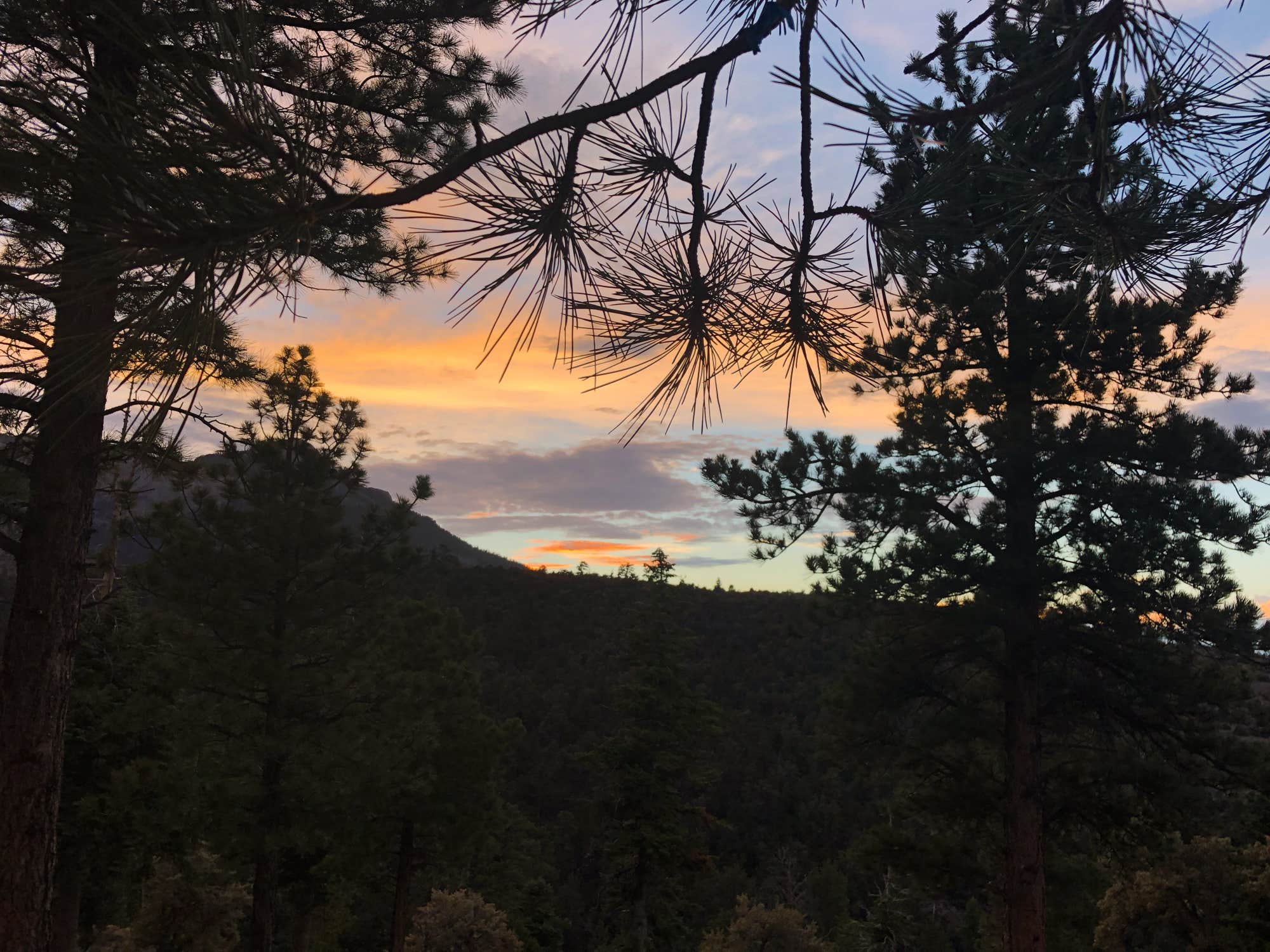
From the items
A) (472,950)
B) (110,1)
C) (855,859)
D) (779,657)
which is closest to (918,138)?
(110,1)

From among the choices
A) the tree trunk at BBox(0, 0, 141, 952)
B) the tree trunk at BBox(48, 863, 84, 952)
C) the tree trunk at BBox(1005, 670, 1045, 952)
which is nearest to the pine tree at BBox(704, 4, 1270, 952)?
the tree trunk at BBox(1005, 670, 1045, 952)

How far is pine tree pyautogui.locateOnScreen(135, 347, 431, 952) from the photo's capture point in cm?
1198

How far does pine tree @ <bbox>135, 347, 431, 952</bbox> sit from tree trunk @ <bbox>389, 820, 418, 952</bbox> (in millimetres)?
4721

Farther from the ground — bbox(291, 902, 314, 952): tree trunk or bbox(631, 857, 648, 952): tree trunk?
bbox(291, 902, 314, 952): tree trunk

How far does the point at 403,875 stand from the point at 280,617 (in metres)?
8.27

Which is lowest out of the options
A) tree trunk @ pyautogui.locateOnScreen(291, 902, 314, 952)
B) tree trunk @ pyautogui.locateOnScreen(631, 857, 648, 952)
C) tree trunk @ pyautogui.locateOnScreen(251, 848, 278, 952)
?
tree trunk @ pyautogui.locateOnScreen(631, 857, 648, 952)

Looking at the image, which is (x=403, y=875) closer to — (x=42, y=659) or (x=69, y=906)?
(x=69, y=906)

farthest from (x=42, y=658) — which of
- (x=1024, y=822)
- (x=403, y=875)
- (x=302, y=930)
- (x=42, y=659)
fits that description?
(x=403, y=875)

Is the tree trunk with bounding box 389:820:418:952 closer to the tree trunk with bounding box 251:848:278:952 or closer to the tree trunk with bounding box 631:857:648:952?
the tree trunk with bounding box 251:848:278:952

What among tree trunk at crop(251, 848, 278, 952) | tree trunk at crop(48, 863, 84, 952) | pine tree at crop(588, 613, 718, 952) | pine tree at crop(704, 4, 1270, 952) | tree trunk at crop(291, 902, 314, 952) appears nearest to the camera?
pine tree at crop(704, 4, 1270, 952)

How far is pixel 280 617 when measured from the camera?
1270 cm

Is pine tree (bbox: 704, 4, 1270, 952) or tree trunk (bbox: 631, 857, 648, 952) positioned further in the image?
tree trunk (bbox: 631, 857, 648, 952)

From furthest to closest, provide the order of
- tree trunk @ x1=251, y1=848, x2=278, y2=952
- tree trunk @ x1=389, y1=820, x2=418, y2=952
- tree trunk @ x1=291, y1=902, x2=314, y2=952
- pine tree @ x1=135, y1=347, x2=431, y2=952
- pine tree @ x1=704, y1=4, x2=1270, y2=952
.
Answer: tree trunk @ x1=389, y1=820, x2=418, y2=952, tree trunk @ x1=291, y1=902, x2=314, y2=952, pine tree @ x1=135, y1=347, x2=431, y2=952, tree trunk @ x1=251, y1=848, x2=278, y2=952, pine tree @ x1=704, y1=4, x2=1270, y2=952

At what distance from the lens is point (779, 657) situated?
149 ft
